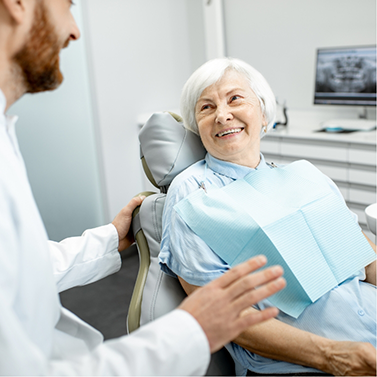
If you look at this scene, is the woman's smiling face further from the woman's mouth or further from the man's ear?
the man's ear

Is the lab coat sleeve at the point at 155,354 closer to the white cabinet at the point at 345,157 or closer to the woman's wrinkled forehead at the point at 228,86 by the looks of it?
the woman's wrinkled forehead at the point at 228,86

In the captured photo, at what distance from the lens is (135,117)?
3.62 meters

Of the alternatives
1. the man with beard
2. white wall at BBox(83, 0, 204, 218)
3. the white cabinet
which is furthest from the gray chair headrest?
white wall at BBox(83, 0, 204, 218)

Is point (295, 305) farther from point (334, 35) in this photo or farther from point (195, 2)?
point (195, 2)

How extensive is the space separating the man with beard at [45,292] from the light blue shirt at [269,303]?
41 cm

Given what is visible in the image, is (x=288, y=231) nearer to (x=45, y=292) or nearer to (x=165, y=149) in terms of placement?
(x=165, y=149)

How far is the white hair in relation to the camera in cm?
151

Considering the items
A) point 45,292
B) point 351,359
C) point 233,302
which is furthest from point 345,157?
point 45,292

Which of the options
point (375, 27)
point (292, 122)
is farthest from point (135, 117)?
point (375, 27)

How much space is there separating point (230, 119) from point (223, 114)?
0.04m

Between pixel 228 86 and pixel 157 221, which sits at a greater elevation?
pixel 228 86

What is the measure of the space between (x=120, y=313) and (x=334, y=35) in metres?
2.52

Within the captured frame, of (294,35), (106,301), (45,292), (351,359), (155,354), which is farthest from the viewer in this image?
(294,35)

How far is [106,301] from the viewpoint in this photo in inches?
111
